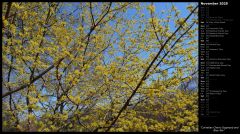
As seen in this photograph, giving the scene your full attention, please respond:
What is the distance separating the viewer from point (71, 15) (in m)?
7.55

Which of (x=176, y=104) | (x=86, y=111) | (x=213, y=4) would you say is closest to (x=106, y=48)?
(x=86, y=111)

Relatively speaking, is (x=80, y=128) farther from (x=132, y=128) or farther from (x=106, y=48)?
(x=106, y=48)

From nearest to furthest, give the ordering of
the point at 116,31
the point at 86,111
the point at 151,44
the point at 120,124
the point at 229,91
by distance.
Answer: the point at 229,91, the point at 120,124, the point at 86,111, the point at 151,44, the point at 116,31

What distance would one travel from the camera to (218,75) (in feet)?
14.4

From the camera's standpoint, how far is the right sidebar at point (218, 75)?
4.35 m

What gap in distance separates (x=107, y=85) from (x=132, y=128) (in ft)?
3.68

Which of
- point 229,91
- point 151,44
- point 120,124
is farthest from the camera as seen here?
point 151,44

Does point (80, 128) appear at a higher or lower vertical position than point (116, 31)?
lower

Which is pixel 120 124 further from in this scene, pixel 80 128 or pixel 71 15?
pixel 71 15

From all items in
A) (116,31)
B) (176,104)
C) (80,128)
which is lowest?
(80,128)

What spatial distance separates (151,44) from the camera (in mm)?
6738

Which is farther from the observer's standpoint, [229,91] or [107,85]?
[107,85]

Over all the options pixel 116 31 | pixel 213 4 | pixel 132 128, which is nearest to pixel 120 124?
pixel 132 128

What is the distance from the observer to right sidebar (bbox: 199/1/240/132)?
14.3 feet
